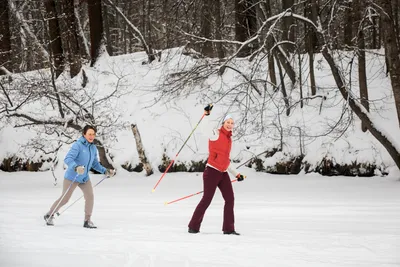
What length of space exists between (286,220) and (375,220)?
4.44 feet

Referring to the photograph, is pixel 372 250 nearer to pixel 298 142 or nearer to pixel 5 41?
pixel 298 142

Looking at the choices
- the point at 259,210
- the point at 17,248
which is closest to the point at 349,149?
the point at 259,210

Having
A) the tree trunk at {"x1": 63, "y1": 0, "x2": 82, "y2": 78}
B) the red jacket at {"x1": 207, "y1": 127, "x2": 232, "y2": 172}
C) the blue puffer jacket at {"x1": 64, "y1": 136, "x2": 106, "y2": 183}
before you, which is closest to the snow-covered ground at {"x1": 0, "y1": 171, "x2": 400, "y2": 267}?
the blue puffer jacket at {"x1": 64, "y1": 136, "x2": 106, "y2": 183}

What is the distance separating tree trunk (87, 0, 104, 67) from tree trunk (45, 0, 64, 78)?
1.25m

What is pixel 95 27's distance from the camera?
20.4 meters

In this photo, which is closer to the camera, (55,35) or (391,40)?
(391,40)

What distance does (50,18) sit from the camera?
65.1 feet

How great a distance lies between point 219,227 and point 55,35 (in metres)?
15.5

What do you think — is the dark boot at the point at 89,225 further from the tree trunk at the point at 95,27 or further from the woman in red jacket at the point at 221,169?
the tree trunk at the point at 95,27

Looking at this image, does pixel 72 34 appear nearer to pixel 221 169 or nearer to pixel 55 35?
pixel 55 35

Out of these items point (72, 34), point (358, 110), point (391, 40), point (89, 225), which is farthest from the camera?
point (72, 34)

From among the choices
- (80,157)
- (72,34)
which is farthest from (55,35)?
(80,157)

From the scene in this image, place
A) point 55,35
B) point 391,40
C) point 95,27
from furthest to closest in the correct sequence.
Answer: point 55,35, point 95,27, point 391,40

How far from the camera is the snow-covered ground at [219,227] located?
5.25 m
